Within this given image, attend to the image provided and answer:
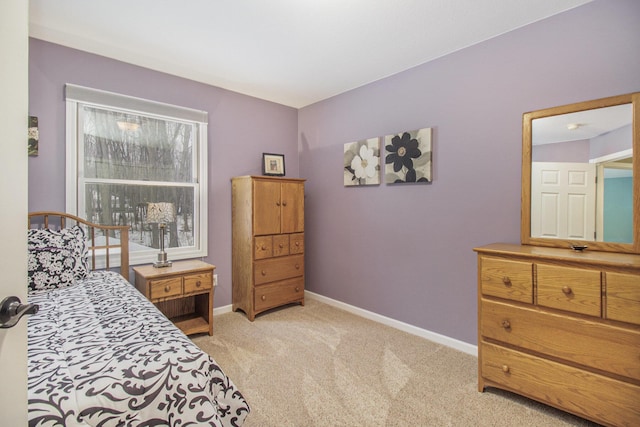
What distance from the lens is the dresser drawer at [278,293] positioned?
10.4ft

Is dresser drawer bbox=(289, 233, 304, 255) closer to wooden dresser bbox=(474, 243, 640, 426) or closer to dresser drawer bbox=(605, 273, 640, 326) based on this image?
A: wooden dresser bbox=(474, 243, 640, 426)

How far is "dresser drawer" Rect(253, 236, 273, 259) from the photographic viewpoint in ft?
10.2

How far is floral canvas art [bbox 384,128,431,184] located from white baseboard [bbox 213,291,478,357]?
1.35 m

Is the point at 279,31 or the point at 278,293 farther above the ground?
the point at 279,31

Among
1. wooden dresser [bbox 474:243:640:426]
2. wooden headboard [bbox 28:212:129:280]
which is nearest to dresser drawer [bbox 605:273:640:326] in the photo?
wooden dresser [bbox 474:243:640:426]

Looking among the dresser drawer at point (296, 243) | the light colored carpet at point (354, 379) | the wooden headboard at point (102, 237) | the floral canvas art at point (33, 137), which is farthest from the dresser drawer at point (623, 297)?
the floral canvas art at point (33, 137)

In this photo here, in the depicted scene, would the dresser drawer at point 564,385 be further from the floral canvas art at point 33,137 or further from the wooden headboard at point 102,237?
the floral canvas art at point 33,137

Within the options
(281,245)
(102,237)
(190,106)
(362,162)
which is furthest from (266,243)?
(190,106)

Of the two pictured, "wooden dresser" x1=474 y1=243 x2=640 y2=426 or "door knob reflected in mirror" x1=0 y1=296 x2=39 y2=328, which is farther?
"wooden dresser" x1=474 y1=243 x2=640 y2=426

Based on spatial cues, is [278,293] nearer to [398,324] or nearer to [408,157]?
[398,324]

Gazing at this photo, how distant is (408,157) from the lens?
2805 millimetres

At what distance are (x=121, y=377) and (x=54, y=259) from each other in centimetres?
145

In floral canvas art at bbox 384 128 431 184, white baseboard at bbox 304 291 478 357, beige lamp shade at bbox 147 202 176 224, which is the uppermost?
floral canvas art at bbox 384 128 431 184

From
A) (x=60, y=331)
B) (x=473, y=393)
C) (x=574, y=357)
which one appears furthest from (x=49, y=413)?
(x=574, y=357)
